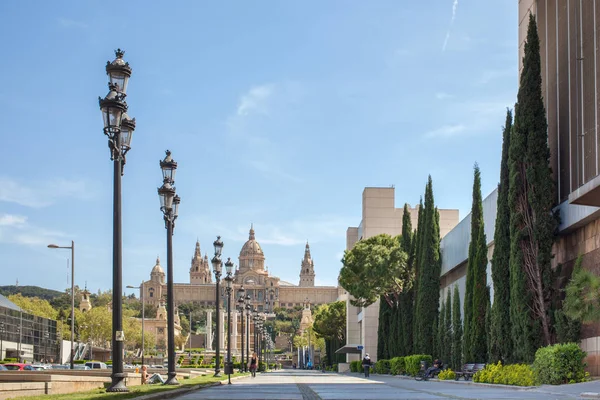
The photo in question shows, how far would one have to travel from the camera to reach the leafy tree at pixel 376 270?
5481 cm

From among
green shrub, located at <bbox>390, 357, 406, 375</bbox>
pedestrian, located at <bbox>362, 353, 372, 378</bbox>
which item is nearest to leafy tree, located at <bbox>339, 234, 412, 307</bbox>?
green shrub, located at <bbox>390, 357, 406, 375</bbox>

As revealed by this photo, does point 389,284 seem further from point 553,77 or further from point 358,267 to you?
point 553,77

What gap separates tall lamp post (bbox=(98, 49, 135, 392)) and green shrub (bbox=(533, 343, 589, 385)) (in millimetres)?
11262

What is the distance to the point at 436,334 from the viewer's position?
44.1m

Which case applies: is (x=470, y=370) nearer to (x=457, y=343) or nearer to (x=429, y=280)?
(x=457, y=343)

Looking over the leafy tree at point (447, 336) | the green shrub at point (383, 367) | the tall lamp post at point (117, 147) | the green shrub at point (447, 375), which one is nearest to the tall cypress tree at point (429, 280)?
the leafy tree at point (447, 336)

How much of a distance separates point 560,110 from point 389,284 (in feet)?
95.7

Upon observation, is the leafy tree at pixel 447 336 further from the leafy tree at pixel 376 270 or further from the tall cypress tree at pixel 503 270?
the leafy tree at pixel 376 270

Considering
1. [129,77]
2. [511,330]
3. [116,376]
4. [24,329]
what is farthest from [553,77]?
[24,329]

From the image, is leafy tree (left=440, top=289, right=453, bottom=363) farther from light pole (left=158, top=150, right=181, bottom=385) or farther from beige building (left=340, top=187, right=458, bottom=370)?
beige building (left=340, top=187, right=458, bottom=370)

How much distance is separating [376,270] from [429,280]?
9017 millimetres

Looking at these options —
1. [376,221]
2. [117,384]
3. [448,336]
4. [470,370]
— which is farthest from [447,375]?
[376,221]

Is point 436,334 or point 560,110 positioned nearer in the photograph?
point 560,110

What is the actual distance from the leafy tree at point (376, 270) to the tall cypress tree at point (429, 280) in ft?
27.1
